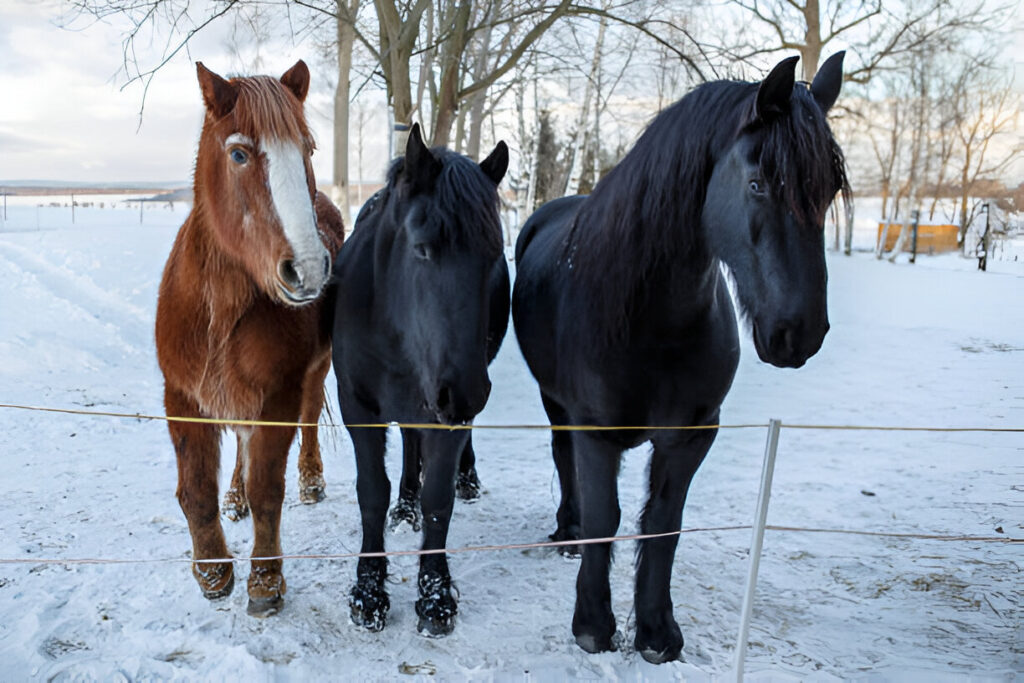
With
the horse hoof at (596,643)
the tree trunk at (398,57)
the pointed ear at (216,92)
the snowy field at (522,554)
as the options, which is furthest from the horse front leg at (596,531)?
the tree trunk at (398,57)

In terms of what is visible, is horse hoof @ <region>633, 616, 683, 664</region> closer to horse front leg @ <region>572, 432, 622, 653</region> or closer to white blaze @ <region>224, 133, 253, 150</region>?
horse front leg @ <region>572, 432, 622, 653</region>

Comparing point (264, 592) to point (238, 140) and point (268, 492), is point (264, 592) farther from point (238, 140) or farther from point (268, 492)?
point (238, 140)

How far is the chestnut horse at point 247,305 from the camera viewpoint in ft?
7.74

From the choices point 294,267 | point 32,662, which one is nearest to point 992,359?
point 294,267

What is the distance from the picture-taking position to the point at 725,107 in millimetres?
1993

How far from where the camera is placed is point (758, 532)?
7.13 feet

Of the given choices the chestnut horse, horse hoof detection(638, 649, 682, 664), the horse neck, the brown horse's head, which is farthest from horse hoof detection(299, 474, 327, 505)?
horse hoof detection(638, 649, 682, 664)

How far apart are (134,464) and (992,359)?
33.3ft

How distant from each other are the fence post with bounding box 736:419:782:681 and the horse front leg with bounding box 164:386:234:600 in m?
2.12

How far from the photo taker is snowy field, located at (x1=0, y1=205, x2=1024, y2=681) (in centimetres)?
260

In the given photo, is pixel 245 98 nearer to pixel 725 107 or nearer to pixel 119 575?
pixel 725 107

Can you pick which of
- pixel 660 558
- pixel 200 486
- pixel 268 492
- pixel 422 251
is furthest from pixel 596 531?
pixel 200 486

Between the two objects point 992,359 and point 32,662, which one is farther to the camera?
point 992,359

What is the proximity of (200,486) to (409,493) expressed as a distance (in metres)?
1.47
